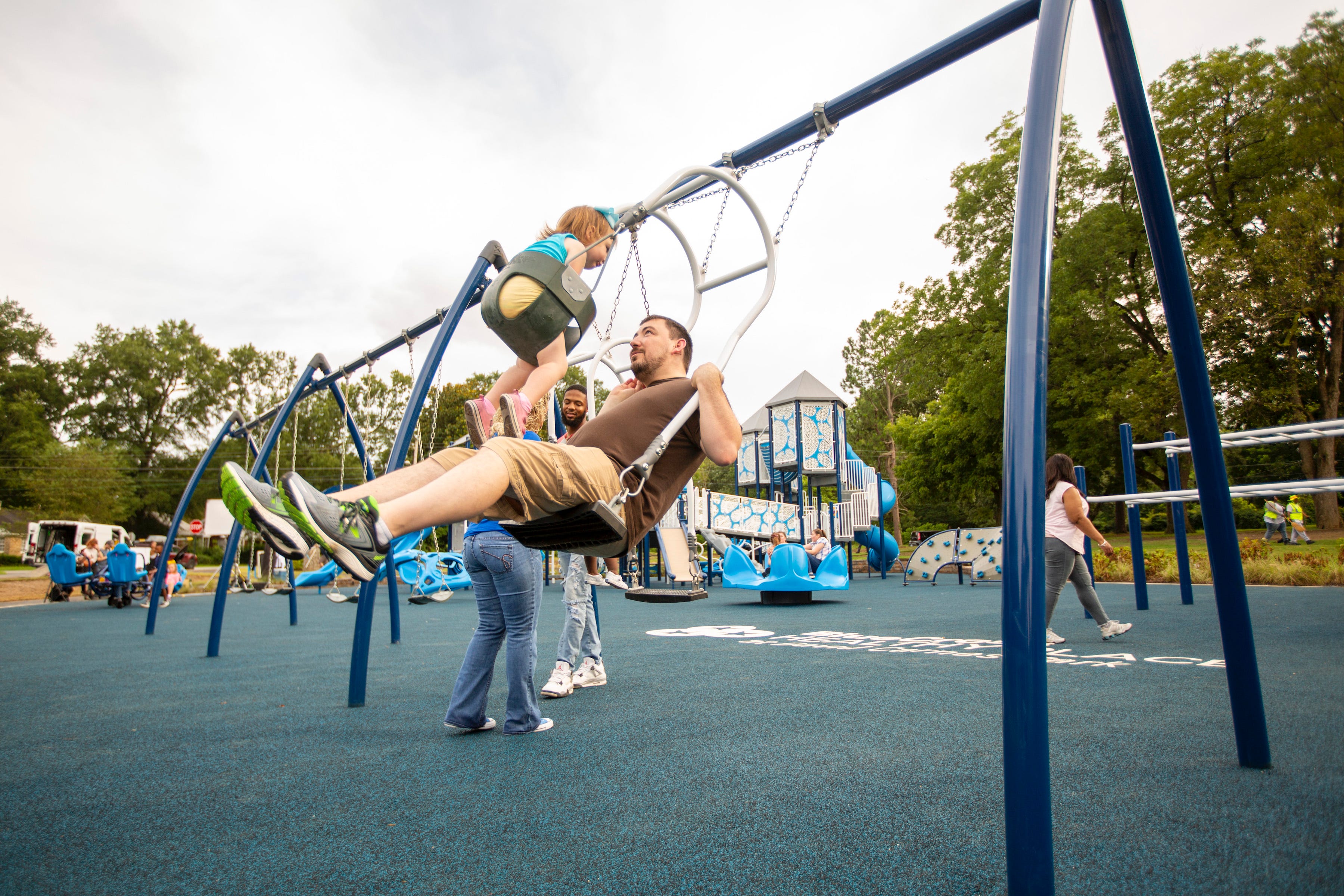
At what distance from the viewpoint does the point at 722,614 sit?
Result: 32.5 feet

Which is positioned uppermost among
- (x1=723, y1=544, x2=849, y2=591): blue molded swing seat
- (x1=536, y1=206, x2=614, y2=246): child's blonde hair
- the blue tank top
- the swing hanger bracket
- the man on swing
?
the swing hanger bracket

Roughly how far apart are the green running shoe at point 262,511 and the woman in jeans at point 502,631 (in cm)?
133

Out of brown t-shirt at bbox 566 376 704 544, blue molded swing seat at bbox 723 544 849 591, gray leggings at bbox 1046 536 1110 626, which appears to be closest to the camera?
brown t-shirt at bbox 566 376 704 544

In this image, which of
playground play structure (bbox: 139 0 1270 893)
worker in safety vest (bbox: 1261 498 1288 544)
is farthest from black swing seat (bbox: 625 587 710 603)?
worker in safety vest (bbox: 1261 498 1288 544)

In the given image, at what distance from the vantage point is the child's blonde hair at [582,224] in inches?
130

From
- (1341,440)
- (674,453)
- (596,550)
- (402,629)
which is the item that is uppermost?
(1341,440)

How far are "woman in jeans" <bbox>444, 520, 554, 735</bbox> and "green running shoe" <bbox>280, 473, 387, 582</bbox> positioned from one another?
4.21 ft

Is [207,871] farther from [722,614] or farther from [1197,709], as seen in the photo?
[722,614]

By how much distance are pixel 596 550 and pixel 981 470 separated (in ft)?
96.7

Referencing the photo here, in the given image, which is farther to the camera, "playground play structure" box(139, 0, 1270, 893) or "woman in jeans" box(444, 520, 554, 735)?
"woman in jeans" box(444, 520, 554, 735)

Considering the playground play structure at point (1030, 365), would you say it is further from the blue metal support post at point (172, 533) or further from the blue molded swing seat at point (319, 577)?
the blue molded swing seat at point (319, 577)

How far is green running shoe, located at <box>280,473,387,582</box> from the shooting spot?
6.05ft

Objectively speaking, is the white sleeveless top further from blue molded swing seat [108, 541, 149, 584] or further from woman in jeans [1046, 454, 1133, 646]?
blue molded swing seat [108, 541, 149, 584]

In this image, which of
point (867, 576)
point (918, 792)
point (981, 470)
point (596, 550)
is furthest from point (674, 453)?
point (981, 470)
